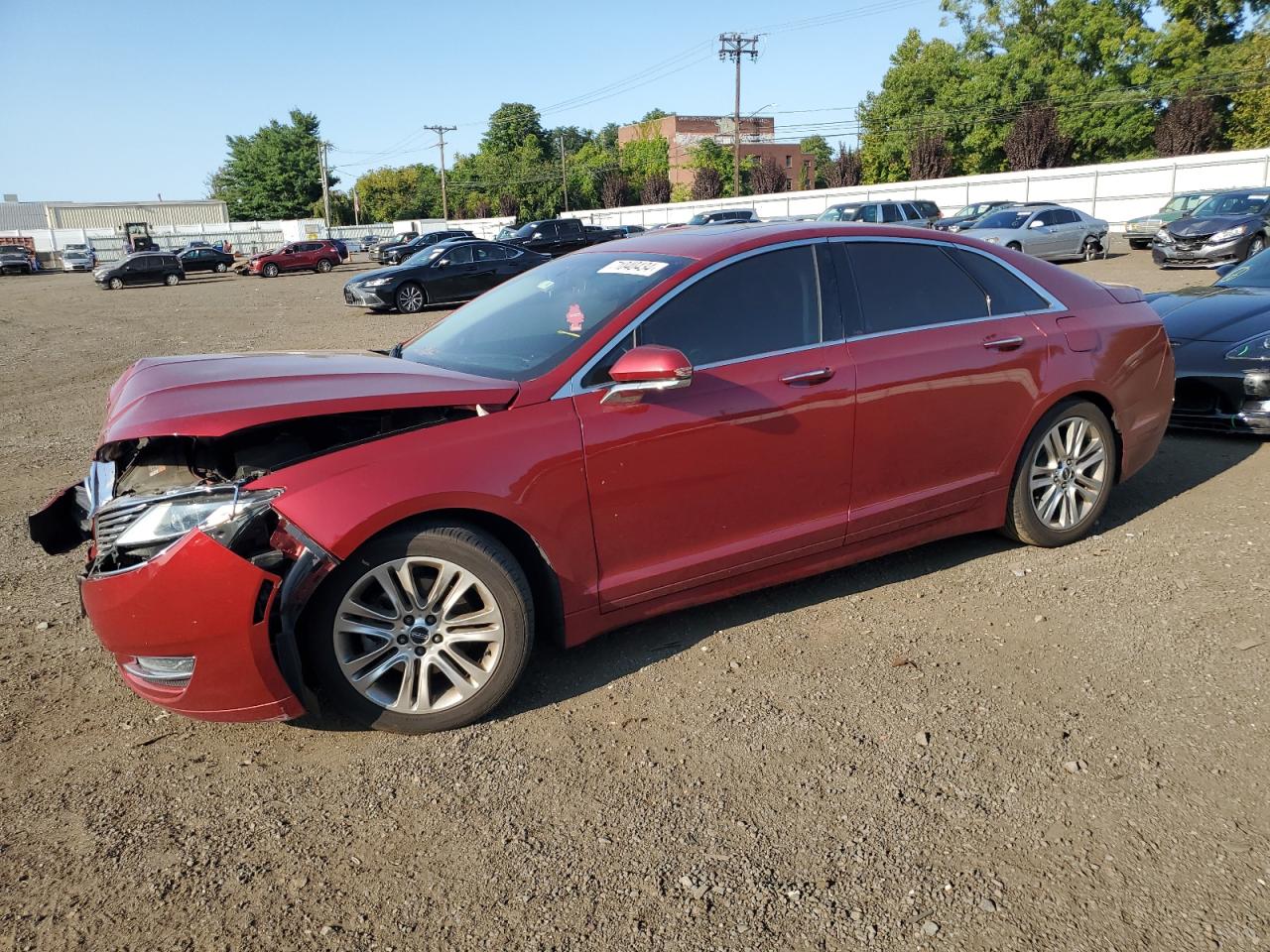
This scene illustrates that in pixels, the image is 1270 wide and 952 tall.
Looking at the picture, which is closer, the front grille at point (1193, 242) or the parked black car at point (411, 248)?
the front grille at point (1193, 242)

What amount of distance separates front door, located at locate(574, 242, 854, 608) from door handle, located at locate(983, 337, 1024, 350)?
0.85m

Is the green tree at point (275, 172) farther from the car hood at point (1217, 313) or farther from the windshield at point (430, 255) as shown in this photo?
the car hood at point (1217, 313)

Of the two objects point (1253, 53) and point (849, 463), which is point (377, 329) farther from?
point (1253, 53)

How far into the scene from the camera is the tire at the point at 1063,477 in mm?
4621

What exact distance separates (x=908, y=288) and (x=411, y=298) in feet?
58.2

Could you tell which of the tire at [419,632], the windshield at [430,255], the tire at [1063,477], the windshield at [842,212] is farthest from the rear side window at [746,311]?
the windshield at [842,212]

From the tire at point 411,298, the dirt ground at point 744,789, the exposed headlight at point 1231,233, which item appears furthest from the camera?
the tire at point 411,298

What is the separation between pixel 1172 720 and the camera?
325 cm

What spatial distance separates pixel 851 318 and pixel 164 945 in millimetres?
3359

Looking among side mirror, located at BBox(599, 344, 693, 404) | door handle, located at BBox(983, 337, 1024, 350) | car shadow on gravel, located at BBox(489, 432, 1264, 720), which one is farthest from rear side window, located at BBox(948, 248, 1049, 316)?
side mirror, located at BBox(599, 344, 693, 404)

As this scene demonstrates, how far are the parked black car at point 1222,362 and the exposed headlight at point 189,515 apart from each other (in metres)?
5.96

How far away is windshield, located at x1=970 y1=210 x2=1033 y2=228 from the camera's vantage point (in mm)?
22953

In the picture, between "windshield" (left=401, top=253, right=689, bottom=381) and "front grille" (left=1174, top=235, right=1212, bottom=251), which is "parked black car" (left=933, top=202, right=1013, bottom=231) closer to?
"front grille" (left=1174, top=235, right=1212, bottom=251)

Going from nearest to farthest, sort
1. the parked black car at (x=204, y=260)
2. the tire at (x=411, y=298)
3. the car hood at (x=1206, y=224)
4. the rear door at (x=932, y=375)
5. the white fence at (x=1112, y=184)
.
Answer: the rear door at (x=932, y=375) < the car hood at (x=1206, y=224) < the tire at (x=411, y=298) < the white fence at (x=1112, y=184) < the parked black car at (x=204, y=260)
